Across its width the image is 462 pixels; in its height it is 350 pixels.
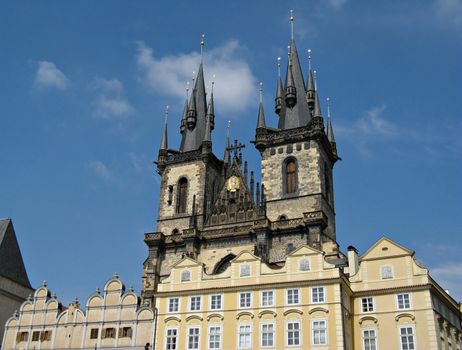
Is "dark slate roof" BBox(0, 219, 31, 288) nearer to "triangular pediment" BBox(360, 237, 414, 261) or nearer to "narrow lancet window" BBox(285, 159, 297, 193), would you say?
"narrow lancet window" BBox(285, 159, 297, 193)

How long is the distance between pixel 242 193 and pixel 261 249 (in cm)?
750

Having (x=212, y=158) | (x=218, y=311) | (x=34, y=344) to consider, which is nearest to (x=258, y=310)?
(x=218, y=311)

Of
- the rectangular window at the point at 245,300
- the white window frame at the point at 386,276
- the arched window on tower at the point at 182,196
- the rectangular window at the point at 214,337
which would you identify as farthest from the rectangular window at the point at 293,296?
the arched window on tower at the point at 182,196

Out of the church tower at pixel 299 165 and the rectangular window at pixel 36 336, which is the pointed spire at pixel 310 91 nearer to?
the church tower at pixel 299 165

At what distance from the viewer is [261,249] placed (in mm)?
49906

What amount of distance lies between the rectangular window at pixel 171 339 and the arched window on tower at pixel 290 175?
21475 millimetres

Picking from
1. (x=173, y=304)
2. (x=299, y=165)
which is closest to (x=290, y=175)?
(x=299, y=165)

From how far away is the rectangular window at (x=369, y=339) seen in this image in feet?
110

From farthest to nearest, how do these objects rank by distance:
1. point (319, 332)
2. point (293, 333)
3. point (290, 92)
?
point (290, 92) → point (293, 333) → point (319, 332)

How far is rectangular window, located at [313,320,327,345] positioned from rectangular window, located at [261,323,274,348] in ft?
8.02

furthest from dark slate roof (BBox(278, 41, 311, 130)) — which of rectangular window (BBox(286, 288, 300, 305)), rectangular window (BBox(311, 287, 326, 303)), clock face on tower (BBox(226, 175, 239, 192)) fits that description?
rectangular window (BBox(311, 287, 326, 303))

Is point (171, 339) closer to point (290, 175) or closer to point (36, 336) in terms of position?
point (36, 336)

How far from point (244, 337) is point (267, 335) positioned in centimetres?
135

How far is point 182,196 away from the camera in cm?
5816
